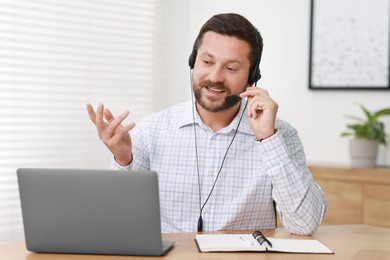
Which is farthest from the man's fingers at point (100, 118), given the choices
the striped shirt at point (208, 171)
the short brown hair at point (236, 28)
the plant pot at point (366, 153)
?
the plant pot at point (366, 153)

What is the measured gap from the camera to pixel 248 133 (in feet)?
7.84

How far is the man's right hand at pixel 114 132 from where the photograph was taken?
1925 mm

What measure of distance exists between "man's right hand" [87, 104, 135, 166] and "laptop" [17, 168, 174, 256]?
0.34 m

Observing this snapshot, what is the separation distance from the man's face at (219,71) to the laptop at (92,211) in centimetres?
80

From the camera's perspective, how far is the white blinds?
3537mm

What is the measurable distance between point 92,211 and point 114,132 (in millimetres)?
443

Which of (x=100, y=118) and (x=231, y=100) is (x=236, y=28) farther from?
(x=100, y=118)

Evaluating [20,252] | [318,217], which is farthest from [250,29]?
[20,252]

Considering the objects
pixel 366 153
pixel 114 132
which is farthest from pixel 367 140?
pixel 114 132

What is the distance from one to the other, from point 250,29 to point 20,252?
1.17m

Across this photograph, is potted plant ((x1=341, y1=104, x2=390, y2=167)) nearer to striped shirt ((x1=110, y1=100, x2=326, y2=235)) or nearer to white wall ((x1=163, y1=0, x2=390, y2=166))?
white wall ((x1=163, y1=0, x2=390, y2=166))

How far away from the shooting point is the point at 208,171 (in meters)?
2.32

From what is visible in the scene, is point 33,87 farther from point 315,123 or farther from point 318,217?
point 318,217

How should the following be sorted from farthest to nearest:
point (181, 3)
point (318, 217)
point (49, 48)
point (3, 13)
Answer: point (181, 3), point (49, 48), point (3, 13), point (318, 217)
